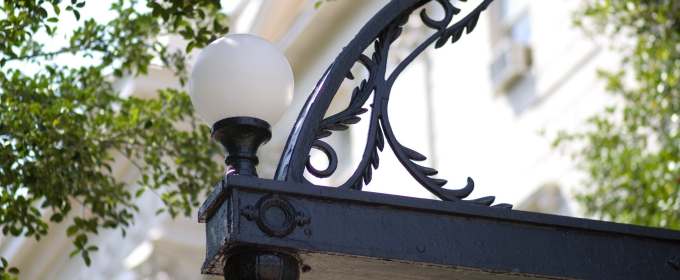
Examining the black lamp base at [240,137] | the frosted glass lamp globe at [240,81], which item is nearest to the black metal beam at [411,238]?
the black lamp base at [240,137]

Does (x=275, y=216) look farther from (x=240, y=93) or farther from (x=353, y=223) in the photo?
(x=240, y=93)

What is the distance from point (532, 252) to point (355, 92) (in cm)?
70

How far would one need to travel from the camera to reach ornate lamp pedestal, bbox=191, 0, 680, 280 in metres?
2.69

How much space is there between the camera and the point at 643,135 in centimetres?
859

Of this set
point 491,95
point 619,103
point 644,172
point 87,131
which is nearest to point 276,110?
point 87,131

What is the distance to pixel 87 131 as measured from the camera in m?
5.43

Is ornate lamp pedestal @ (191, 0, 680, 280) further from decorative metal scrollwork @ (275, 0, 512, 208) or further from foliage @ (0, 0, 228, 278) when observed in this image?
foliage @ (0, 0, 228, 278)

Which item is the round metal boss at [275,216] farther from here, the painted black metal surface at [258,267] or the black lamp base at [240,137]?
the black lamp base at [240,137]

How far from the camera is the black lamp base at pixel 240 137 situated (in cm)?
291

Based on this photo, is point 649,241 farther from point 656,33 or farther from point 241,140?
point 656,33

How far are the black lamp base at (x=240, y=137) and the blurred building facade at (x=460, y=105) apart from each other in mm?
7628

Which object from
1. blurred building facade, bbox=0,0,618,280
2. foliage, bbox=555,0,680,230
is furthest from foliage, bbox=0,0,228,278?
blurred building facade, bbox=0,0,618,280

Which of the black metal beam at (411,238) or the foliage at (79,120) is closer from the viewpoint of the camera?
the black metal beam at (411,238)

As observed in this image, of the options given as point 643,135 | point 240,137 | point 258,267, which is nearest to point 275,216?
point 258,267
